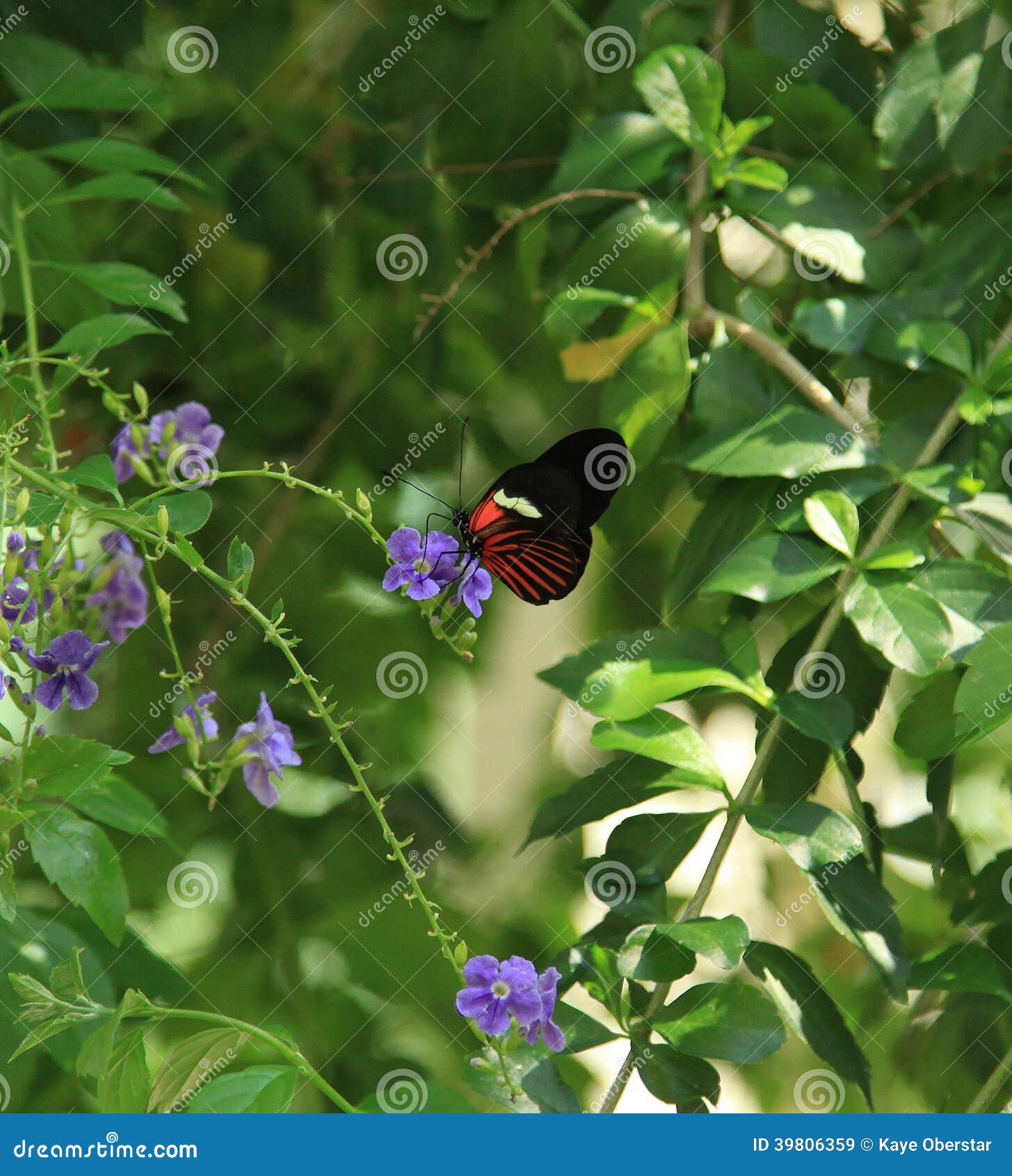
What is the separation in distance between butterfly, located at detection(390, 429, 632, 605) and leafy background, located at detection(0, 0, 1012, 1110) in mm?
31

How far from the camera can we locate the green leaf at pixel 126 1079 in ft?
1.85

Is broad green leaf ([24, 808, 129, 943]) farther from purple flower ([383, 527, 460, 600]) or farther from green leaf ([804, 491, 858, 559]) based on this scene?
Result: green leaf ([804, 491, 858, 559])

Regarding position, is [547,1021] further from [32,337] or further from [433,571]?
[32,337]

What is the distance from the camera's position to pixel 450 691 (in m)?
1.06

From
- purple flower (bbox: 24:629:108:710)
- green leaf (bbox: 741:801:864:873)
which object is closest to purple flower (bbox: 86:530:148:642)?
purple flower (bbox: 24:629:108:710)

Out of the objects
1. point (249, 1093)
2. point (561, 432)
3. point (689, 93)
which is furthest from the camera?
point (561, 432)

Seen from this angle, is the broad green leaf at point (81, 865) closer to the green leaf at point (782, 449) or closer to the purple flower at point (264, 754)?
the purple flower at point (264, 754)

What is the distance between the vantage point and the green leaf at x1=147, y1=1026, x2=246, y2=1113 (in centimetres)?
58

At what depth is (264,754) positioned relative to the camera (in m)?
0.59

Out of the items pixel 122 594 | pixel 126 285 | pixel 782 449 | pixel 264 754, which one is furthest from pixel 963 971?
pixel 126 285

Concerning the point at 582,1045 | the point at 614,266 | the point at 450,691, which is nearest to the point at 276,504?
the point at 450,691

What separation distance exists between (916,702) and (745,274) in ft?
1.43

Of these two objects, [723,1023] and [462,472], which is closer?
[723,1023]

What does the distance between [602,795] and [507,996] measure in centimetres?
15
